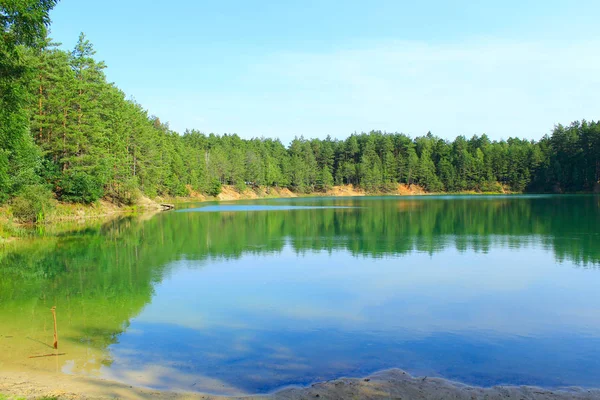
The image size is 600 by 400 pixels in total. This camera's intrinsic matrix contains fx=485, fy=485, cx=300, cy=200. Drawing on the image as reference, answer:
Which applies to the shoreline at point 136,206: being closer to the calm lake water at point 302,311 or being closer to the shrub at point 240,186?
the shrub at point 240,186

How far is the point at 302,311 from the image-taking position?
46.0 feet

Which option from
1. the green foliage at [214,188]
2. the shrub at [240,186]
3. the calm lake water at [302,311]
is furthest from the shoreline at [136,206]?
the calm lake water at [302,311]

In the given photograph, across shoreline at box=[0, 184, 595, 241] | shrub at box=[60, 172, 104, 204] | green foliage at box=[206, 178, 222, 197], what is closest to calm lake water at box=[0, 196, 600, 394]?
shoreline at box=[0, 184, 595, 241]

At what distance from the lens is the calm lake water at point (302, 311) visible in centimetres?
961

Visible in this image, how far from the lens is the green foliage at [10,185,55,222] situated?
35.1 meters

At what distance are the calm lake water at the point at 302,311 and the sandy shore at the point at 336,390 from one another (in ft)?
1.84

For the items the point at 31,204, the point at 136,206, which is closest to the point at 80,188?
the point at 31,204

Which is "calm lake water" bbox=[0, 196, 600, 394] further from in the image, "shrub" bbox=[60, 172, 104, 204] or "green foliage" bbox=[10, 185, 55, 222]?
"shrub" bbox=[60, 172, 104, 204]

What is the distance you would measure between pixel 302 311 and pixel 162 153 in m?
74.1

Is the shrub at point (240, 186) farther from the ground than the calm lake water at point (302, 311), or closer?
farther from the ground

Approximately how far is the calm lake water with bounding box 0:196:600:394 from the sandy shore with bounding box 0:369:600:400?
0.56 meters

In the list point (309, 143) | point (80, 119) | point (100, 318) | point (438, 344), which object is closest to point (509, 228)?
point (438, 344)

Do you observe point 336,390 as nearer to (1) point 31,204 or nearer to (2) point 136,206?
(1) point 31,204

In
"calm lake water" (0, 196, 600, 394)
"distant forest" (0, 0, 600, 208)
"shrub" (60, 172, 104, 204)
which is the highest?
"distant forest" (0, 0, 600, 208)
